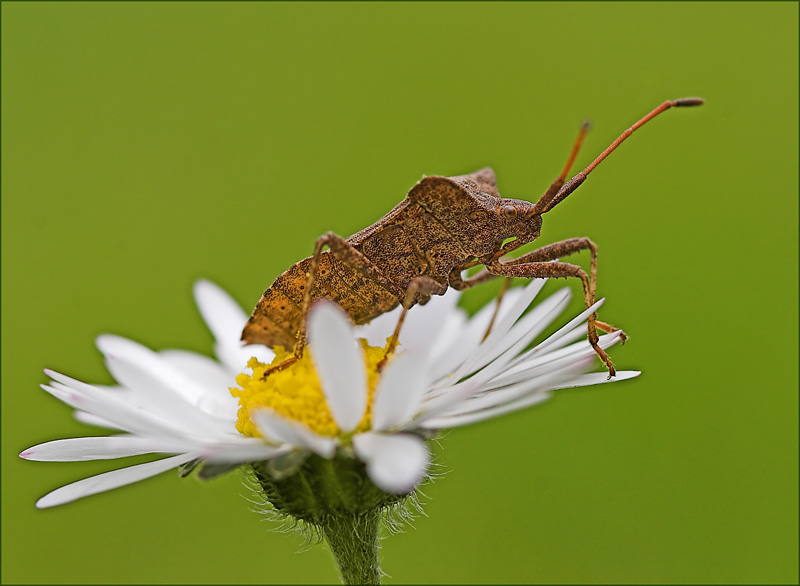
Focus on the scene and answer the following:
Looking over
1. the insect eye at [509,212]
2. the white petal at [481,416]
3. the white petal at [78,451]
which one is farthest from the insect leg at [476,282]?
the white petal at [78,451]

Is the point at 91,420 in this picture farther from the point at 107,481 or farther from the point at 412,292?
the point at 412,292

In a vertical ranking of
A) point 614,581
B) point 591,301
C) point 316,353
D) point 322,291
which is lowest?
point 614,581

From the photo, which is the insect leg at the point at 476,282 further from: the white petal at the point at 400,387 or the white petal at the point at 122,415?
the white petal at the point at 122,415

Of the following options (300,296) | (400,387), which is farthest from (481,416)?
Result: (300,296)

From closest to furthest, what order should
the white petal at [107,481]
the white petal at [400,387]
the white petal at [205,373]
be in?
the white petal at [400,387] → the white petal at [107,481] → the white petal at [205,373]

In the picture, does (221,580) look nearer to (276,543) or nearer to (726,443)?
(276,543)

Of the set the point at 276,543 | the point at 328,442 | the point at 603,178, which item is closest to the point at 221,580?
the point at 276,543
